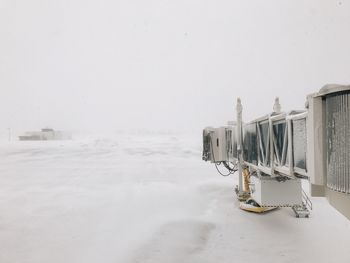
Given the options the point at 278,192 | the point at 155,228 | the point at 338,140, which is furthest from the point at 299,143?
the point at 155,228

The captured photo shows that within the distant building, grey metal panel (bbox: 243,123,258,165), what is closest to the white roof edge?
grey metal panel (bbox: 243,123,258,165)

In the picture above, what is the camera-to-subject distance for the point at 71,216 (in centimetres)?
1758

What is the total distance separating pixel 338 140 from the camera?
16.9 ft

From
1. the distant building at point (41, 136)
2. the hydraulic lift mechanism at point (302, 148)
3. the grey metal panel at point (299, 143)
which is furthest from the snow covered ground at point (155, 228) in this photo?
the distant building at point (41, 136)

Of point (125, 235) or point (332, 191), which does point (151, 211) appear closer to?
point (125, 235)

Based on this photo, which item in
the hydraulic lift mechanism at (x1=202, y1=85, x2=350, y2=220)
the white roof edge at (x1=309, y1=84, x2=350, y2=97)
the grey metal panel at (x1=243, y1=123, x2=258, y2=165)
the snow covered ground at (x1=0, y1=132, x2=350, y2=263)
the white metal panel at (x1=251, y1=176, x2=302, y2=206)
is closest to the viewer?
the white roof edge at (x1=309, y1=84, x2=350, y2=97)

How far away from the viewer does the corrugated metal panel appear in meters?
4.92

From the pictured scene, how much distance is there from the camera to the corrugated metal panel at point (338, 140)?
492cm

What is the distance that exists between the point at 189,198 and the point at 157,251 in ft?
31.6

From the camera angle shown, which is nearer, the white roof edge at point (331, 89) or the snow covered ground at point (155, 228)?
the white roof edge at point (331, 89)

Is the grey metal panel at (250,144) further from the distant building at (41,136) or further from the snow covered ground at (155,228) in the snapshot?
the distant building at (41,136)

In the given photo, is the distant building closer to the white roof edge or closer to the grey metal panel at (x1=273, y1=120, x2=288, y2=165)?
the grey metal panel at (x1=273, y1=120, x2=288, y2=165)

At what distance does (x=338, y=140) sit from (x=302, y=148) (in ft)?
7.98

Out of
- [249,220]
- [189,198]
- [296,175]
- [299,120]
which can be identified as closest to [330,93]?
[299,120]
